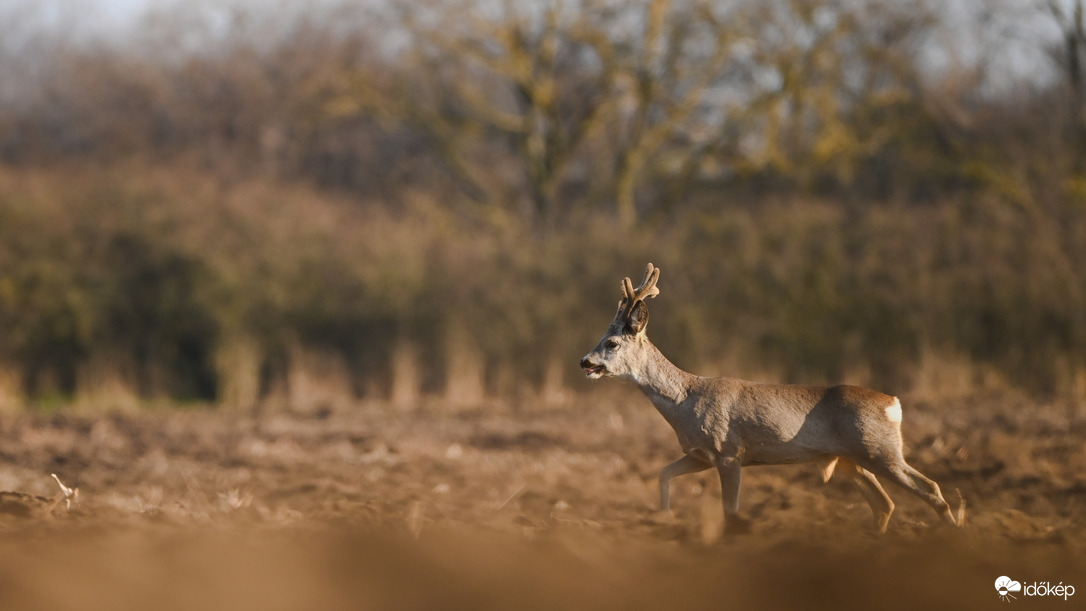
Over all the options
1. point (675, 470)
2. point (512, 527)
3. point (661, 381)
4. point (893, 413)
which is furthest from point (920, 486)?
point (512, 527)

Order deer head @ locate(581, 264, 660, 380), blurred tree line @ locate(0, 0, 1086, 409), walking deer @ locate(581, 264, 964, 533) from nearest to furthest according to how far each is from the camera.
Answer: walking deer @ locate(581, 264, 964, 533) → deer head @ locate(581, 264, 660, 380) → blurred tree line @ locate(0, 0, 1086, 409)

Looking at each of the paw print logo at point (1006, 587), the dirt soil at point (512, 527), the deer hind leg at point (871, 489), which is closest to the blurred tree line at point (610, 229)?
the dirt soil at point (512, 527)

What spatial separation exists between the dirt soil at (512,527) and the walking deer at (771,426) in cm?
30

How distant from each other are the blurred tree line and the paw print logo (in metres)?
13.0

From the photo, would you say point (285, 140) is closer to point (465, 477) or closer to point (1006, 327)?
point (1006, 327)

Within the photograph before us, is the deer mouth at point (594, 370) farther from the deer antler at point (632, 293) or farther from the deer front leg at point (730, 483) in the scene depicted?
the deer front leg at point (730, 483)

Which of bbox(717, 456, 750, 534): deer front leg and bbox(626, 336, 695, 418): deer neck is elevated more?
bbox(626, 336, 695, 418): deer neck

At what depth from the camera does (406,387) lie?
21281 millimetres

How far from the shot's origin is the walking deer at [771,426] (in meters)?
7.45

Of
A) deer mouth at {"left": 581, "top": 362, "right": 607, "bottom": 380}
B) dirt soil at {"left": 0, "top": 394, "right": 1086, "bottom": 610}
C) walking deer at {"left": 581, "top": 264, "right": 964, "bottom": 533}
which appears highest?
deer mouth at {"left": 581, "top": 362, "right": 607, "bottom": 380}

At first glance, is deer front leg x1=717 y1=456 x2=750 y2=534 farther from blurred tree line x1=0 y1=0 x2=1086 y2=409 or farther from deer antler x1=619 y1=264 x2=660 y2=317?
blurred tree line x1=0 y1=0 x2=1086 y2=409

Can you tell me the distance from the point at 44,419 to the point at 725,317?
35.0ft

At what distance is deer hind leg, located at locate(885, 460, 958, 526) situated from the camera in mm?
7328

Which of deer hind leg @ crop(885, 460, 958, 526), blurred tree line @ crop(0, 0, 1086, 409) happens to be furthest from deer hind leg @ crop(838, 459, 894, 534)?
blurred tree line @ crop(0, 0, 1086, 409)
